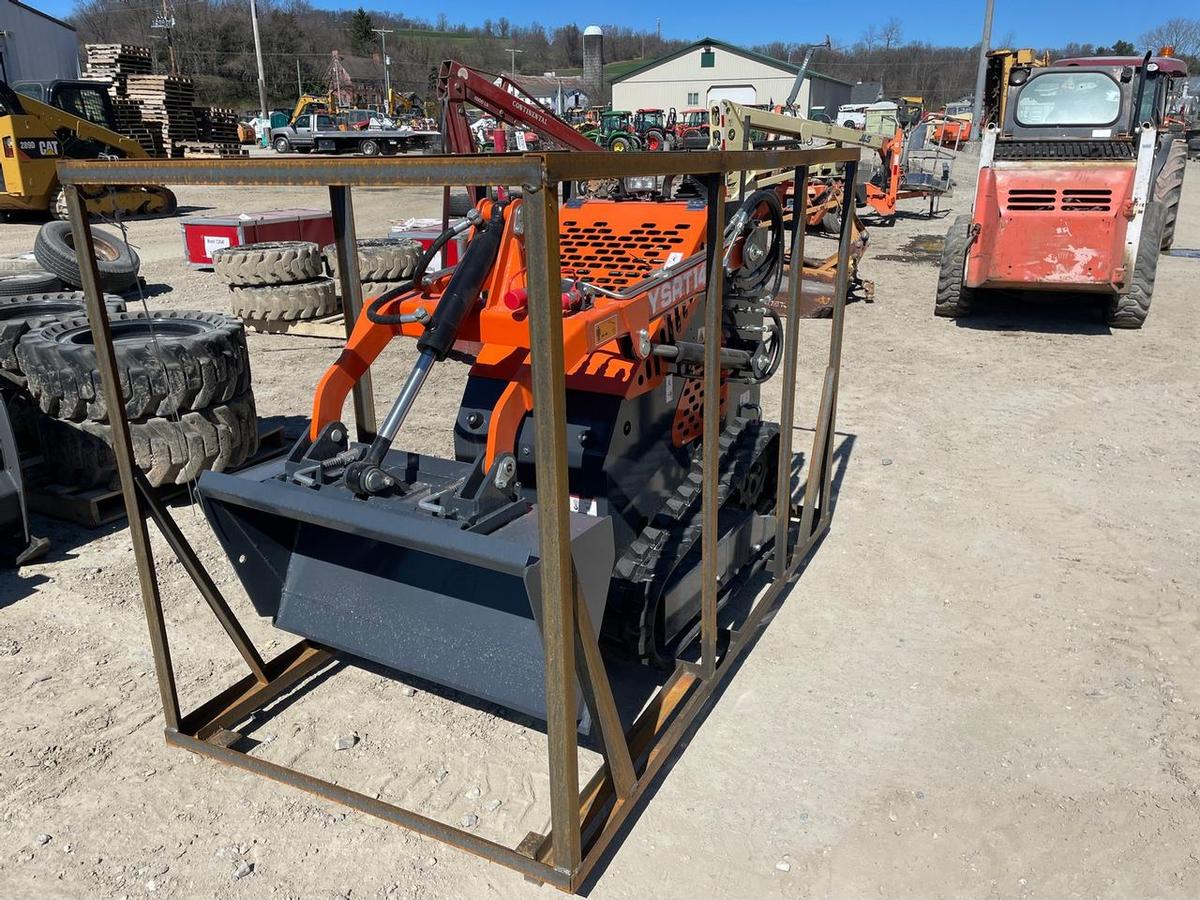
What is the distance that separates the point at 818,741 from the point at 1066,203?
6.95 metres

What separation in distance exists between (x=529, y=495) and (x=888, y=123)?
897 inches

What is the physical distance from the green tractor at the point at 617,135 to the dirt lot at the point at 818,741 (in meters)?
10.2

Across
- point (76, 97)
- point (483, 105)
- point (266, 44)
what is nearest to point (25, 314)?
point (483, 105)

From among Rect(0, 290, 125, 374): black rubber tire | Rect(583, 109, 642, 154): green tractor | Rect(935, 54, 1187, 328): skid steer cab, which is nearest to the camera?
Rect(0, 290, 125, 374): black rubber tire

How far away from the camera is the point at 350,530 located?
247 centimetres

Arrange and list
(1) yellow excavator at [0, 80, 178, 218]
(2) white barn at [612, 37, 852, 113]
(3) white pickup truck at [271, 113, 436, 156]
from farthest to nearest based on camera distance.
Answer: (2) white barn at [612, 37, 852, 113]
(3) white pickup truck at [271, 113, 436, 156]
(1) yellow excavator at [0, 80, 178, 218]

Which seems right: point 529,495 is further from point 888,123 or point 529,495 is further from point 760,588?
point 888,123

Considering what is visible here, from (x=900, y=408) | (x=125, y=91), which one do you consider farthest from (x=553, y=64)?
(x=900, y=408)

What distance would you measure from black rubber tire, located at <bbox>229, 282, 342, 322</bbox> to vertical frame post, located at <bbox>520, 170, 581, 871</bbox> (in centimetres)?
665

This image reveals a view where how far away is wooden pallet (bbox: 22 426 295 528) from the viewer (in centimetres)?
432

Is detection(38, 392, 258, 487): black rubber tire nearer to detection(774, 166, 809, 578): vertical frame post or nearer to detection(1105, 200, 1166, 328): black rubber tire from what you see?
detection(774, 166, 809, 578): vertical frame post

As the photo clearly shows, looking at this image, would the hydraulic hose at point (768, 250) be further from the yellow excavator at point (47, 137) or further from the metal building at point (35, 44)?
the metal building at point (35, 44)

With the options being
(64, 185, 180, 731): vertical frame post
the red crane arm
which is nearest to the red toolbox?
the red crane arm

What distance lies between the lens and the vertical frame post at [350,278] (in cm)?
311
